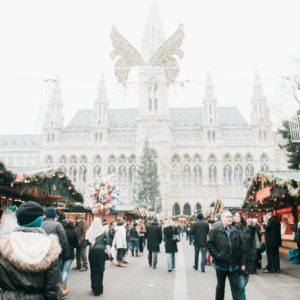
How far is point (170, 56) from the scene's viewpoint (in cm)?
936

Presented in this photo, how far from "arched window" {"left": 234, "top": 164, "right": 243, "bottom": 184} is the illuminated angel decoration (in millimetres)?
45133

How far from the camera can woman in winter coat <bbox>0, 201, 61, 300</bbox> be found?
239 cm

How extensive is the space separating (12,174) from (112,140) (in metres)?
48.1

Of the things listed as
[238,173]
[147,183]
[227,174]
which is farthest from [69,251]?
Result: [238,173]

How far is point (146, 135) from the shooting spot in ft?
168

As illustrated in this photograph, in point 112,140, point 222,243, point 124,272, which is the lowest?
point 124,272

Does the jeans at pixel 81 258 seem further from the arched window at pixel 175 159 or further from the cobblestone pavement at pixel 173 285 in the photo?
the arched window at pixel 175 159

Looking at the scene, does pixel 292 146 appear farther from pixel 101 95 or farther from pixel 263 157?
pixel 101 95

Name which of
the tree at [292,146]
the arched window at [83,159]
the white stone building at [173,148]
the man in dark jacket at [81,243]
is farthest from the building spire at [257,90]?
the man in dark jacket at [81,243]

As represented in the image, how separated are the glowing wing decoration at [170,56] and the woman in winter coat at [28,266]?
7.46 metres

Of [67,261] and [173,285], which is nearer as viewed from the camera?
[67,261]

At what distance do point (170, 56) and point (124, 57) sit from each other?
4.96 feet

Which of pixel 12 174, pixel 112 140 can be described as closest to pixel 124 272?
pixel 12 174

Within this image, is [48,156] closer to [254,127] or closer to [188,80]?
[254,127]
